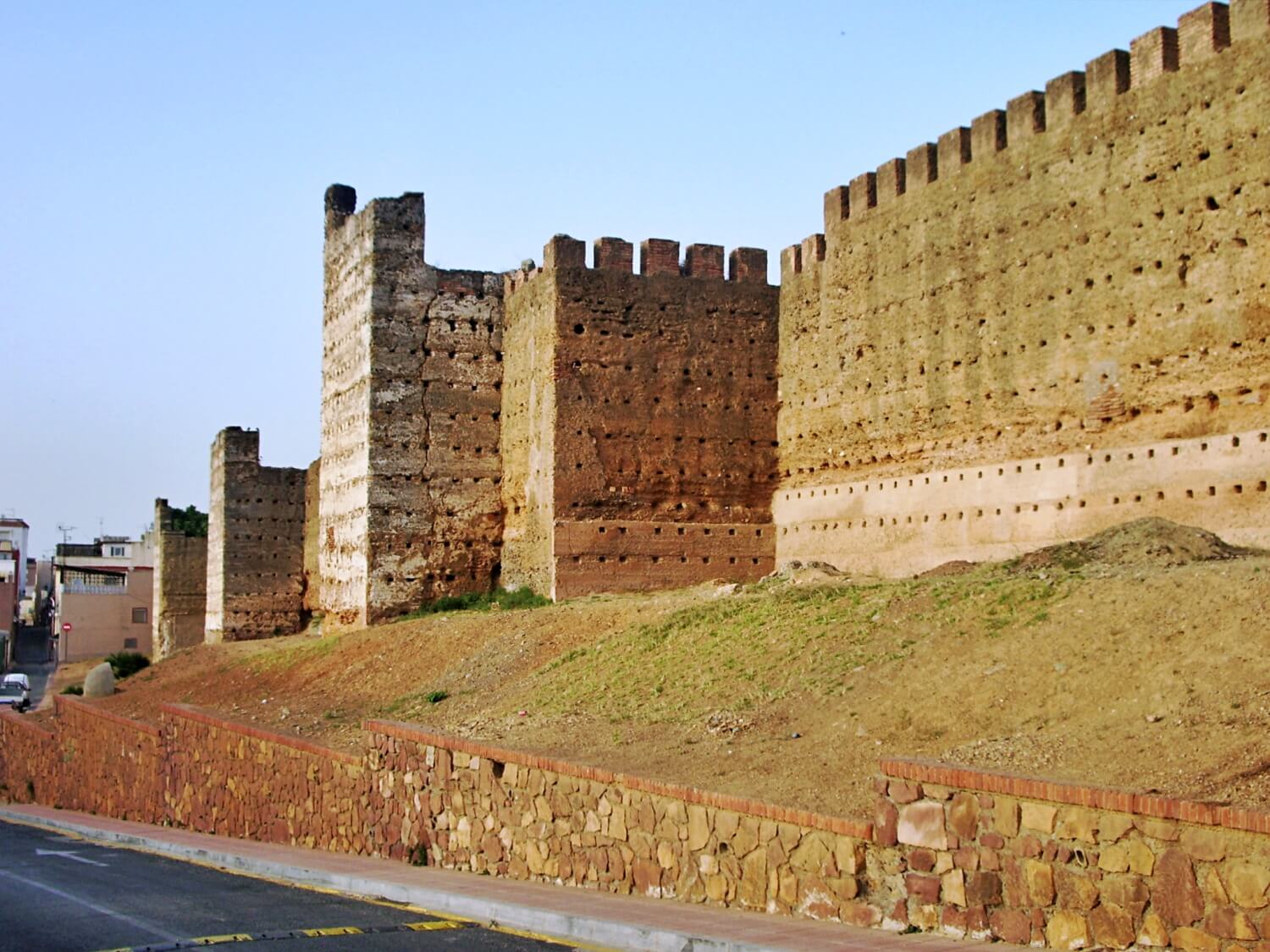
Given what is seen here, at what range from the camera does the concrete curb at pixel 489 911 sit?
26.9ft

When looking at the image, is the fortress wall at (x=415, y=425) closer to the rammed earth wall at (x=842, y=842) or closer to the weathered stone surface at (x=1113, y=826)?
the rammed earth wall at (x=842, y=842)

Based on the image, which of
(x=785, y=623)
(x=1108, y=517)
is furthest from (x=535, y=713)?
(x=1108, y=517)

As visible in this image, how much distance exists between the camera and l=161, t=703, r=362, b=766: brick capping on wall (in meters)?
14.6

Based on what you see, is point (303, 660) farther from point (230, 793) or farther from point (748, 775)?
point (748, 775)

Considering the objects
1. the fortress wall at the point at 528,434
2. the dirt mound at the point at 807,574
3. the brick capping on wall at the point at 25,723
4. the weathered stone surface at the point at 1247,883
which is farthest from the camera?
the brick capping on wall at the point at 25,723

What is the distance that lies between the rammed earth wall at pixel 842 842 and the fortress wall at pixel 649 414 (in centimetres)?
897

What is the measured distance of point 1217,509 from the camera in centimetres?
1650

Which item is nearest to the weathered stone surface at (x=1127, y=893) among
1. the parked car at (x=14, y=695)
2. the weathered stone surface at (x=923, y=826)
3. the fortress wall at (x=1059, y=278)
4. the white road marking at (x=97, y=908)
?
the weathered stone surface at (x=923, y=826)

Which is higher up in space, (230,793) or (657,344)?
(657,344)

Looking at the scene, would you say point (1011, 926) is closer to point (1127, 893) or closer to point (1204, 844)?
point (1127, 893)

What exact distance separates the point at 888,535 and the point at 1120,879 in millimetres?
14611

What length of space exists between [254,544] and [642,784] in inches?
987

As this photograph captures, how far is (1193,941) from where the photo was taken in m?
6.81

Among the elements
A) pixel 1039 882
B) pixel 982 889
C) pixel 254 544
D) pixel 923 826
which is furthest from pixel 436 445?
pixel 1039 882
